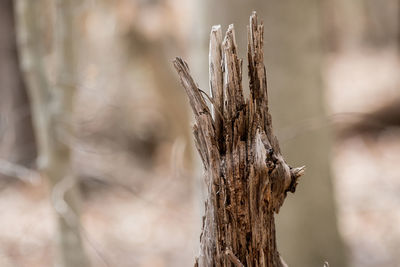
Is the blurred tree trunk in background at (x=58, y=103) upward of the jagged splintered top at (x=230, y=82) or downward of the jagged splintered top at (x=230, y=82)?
upward

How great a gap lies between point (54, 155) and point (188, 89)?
61.9 inches

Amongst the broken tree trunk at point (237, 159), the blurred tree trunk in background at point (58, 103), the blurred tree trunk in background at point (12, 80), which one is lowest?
the broken tree trunk at point (237, 159)

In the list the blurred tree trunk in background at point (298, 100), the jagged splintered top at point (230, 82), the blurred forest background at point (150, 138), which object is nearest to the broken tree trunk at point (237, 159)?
the jagged splintered top at point (230, 82)

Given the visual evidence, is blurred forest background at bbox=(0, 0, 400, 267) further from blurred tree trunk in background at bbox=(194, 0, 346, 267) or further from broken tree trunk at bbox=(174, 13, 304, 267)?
broken tree trunk at bbox=(174, 13, 304, 267)

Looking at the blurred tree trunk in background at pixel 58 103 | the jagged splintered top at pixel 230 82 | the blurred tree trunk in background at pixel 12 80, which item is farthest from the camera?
the blurred tree trunk in background at pixel 12 80

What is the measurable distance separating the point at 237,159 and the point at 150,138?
27.2ft

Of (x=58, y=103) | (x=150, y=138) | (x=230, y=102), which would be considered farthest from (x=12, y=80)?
(x=230, y=102)

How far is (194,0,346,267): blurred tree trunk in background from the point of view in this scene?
3373mm

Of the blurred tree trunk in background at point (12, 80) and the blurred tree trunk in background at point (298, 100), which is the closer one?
the blurred tree trunk in background at point (298, 100)

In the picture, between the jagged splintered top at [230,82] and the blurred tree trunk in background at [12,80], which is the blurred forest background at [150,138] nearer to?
the blurred tree trunk in background at [12,80]

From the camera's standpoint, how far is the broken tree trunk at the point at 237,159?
1.27m

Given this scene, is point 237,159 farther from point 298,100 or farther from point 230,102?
point 298,100

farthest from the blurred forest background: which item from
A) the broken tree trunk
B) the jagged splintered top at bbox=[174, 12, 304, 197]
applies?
the jagged splintered top at bbox=[174, 12, 304, 197]

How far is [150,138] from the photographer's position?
9.52 m
